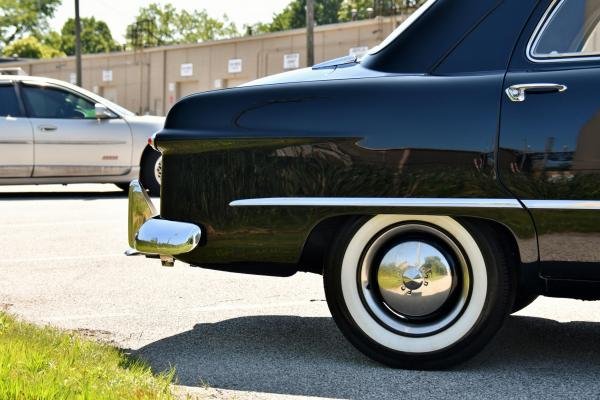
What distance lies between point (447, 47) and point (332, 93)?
503mm

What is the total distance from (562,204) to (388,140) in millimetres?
709

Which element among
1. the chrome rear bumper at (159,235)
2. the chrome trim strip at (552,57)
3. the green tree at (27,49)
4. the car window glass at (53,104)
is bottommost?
the chrome rear bumper at (159,235)

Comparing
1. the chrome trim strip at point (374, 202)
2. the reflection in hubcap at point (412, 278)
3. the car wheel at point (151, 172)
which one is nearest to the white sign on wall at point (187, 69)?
the car wheel at point (151, 172)

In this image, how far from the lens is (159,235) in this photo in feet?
13.3

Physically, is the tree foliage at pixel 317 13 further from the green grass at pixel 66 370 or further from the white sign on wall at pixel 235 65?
the green grass at pixel 66 370

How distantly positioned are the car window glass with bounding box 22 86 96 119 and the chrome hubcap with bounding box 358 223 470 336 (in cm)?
913

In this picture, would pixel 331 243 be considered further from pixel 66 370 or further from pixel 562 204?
pixel 66 370

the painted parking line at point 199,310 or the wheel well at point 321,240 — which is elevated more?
the wheel well at point 321,240

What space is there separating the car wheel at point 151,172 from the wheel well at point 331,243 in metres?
7.87

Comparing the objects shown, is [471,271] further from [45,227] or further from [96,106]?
[96,106]

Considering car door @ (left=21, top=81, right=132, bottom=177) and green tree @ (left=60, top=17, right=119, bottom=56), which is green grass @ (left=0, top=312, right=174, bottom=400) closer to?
car door @ (left=21, top=81, right=132, bottom=177)

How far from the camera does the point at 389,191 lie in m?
3.80

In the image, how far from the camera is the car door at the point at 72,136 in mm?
12203

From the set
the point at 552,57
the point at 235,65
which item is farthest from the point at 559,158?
the point at 235,65
